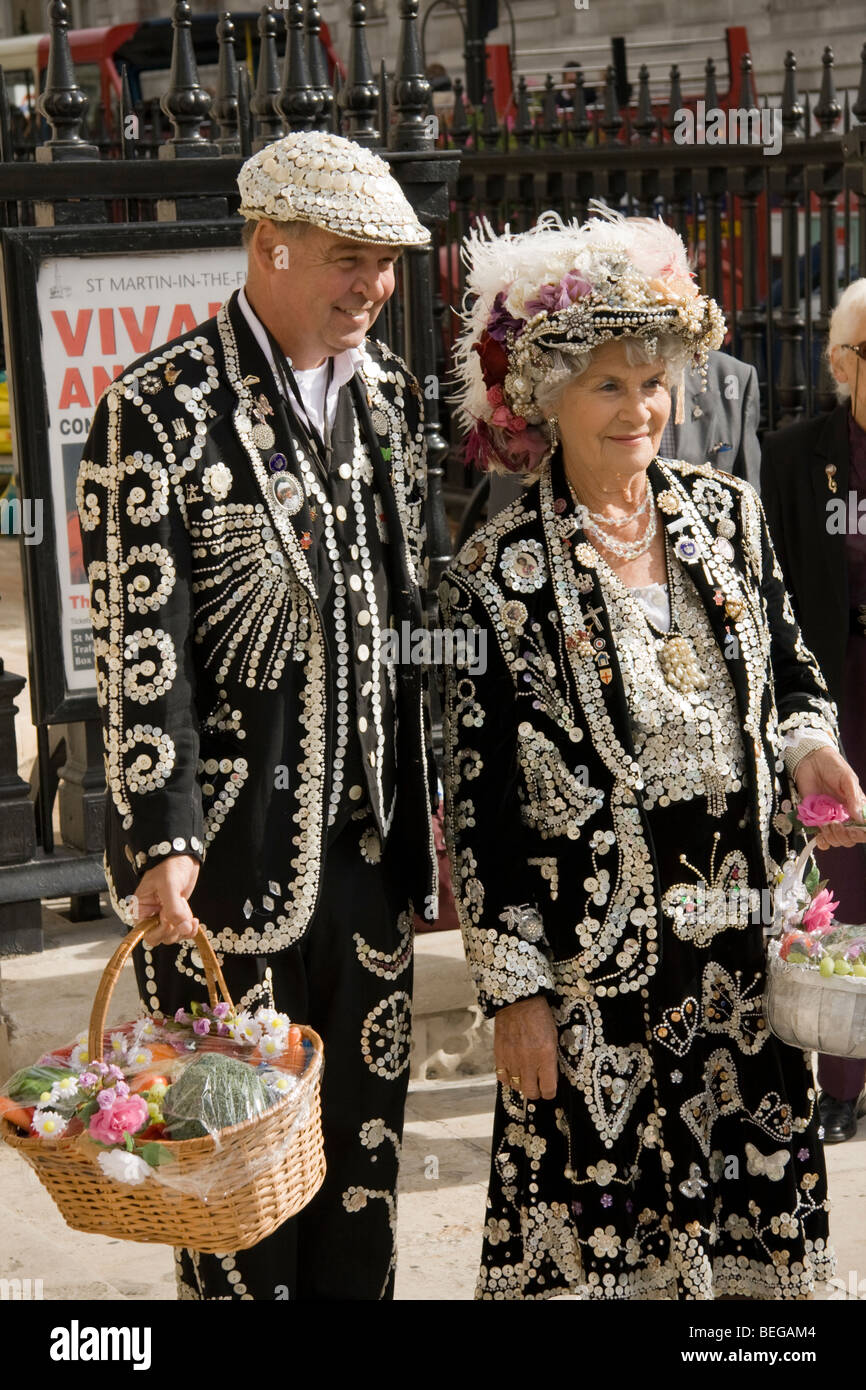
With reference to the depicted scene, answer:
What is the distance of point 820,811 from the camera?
3109mm

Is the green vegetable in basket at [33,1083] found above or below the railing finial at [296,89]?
below

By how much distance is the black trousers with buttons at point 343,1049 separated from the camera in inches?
116

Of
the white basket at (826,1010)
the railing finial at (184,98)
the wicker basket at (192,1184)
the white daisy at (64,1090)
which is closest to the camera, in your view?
the wicker basket at (192,1184)

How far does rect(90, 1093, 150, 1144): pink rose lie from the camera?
8.25ft

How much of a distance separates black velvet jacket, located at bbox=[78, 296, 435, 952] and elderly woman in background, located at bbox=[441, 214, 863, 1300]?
0.32 meters

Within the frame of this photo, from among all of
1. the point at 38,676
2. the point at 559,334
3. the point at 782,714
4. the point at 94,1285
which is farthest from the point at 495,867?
the point at 38,676

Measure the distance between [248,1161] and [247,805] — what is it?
57cm

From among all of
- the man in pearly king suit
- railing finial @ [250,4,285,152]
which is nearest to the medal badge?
the man in pearly king suit

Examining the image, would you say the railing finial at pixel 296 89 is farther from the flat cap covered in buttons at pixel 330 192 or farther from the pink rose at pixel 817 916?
the pink rose at pixel 817 916

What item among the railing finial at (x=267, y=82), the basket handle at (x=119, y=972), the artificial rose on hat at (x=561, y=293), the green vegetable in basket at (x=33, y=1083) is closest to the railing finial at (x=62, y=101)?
the railing finial at (x=267, y=82)

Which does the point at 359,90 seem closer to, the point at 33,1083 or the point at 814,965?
the point at 814,965

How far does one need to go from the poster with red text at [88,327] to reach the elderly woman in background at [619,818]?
183 centimetres

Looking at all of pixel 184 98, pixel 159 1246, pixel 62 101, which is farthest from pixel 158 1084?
pixel 184 98

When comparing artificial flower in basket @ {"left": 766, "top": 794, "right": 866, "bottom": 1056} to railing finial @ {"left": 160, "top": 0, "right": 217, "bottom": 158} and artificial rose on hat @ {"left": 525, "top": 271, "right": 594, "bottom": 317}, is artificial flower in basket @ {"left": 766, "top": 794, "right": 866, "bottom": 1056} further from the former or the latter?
railing finial @ {"left": 160, "top": 0, "right": 217, "bottom": 158}
